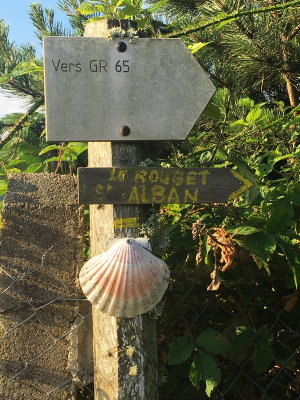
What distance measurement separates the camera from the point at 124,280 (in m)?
1.46

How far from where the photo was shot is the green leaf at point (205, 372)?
165 centimetres

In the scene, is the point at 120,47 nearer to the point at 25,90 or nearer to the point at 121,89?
the point at 121,89

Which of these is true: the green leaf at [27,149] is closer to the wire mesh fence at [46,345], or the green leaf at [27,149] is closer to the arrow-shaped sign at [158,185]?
the wire mesh fence at [46,345]

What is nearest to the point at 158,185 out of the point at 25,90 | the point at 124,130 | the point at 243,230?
the point at 124,130

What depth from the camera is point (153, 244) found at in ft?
5.30

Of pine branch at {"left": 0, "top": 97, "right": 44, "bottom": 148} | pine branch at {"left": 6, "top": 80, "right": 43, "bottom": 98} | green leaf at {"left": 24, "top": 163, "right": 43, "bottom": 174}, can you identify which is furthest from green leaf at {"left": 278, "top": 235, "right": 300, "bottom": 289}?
pine branch at {"left": 6, "top": 80, "right": 43, "bottom": 98}

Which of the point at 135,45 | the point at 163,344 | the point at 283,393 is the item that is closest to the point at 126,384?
the point at 163,344

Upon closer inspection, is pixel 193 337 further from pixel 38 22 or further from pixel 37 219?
pixel 38 22

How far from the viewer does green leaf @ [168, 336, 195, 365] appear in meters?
1.68

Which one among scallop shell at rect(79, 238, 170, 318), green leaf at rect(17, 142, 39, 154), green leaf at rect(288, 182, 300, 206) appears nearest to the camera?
scallop shell at rect(79, 238, 170, 318)

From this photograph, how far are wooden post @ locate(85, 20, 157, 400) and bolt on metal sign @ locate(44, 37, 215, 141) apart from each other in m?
0.07

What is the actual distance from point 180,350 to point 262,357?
27cm

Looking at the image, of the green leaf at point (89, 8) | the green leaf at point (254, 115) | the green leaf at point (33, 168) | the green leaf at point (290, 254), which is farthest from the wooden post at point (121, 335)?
the green leaf at point (254, 115)

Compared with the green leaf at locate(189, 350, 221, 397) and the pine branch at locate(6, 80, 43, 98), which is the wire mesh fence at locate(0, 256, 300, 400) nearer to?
the green leaf at locate(189, 350, 221, 397)
